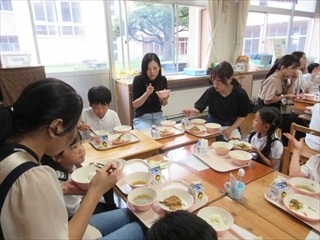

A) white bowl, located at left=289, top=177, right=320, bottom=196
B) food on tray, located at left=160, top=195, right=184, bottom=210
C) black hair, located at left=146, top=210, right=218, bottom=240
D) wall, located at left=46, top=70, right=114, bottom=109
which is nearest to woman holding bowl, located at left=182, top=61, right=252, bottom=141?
white bowl, located at left=289, top=177, right=320, bottom=196

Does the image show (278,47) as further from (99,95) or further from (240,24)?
(99,95)

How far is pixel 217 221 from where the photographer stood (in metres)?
0.96

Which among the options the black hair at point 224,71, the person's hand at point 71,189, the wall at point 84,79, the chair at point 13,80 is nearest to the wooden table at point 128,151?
the person's hand at point 71,189

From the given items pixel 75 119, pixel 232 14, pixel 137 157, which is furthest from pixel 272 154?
pixel 232 14

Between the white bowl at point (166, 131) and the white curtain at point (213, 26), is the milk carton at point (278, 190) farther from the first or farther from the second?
the white curtain at point (213, 26)

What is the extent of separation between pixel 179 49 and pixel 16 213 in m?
4.23

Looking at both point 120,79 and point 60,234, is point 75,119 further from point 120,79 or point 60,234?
point 120,79

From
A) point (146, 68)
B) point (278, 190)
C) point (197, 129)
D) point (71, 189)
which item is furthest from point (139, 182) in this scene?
point (146, 68)

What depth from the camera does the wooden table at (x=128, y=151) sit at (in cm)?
158

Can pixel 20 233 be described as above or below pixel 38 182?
below

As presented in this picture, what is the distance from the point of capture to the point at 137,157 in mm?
1656

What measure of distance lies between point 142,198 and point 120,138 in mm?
815

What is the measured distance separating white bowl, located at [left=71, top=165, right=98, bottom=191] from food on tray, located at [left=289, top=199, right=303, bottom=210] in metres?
1.00

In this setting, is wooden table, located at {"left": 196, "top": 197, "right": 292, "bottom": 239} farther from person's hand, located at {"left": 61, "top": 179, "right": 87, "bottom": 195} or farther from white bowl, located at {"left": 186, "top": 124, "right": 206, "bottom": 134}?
white bowl, located at {"left": 186, "top": 124, "right": 206, "bottom": 134}
